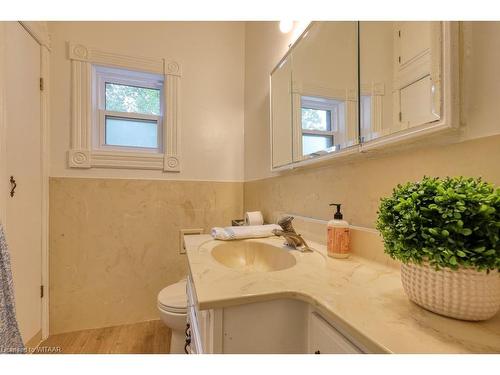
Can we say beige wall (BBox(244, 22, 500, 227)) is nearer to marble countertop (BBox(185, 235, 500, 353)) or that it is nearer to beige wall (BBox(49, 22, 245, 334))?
marble countertop (BBox(185, 235, 500, 353))

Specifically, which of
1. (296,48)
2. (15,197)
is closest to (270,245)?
(296,48)

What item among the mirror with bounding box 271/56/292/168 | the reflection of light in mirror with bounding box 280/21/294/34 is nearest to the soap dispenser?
the mirror with bounding box 271/56/292/168

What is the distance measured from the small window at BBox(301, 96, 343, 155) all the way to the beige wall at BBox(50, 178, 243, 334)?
101 cm

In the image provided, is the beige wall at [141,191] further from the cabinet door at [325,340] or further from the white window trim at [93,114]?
the cabinet door at [325,340]

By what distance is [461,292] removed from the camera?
373mm

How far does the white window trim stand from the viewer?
153cm

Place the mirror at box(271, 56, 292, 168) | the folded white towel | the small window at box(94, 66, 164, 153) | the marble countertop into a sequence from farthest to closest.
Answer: the small window at box(94, 66, 164, 153)
the mirror at box(271, 56, 292, 168)
the folded white towel
the marble countertop

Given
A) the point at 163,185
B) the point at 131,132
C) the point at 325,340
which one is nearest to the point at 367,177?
the point at 325,340

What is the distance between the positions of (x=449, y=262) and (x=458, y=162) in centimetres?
29

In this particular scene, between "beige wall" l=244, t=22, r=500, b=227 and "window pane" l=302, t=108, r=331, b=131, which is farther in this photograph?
"window pane" l=302, t=108, r=331, b=131

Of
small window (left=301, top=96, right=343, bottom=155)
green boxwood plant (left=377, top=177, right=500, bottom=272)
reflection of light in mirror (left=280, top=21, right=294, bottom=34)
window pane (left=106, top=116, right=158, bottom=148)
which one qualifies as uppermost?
reflection of light in mirror (left=280, top=21, right=294, bottom=34)

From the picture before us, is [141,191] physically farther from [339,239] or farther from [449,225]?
[449,225]

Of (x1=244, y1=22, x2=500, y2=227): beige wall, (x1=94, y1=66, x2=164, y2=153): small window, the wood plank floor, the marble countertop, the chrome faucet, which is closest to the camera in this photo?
the marble countertop

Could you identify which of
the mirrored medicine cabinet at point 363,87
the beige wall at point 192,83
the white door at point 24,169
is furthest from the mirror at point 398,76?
the white door at point 24,169
